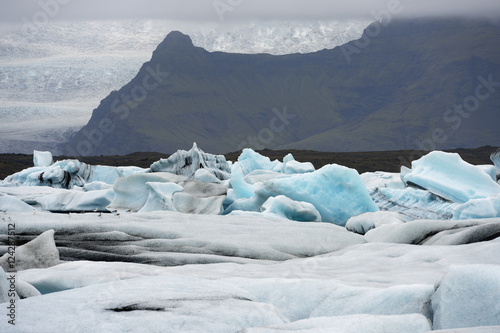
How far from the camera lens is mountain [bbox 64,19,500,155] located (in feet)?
393

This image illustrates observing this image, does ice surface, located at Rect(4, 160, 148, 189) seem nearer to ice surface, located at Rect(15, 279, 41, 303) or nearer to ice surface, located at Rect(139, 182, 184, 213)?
ice surface, located at Rect(139, 182, 184, 213)

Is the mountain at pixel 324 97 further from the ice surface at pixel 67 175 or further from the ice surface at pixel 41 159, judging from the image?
the ice surface at pixel 67 175

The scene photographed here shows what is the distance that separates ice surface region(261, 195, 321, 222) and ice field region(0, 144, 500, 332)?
3 centimetres

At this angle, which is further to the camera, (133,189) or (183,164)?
(183,164)

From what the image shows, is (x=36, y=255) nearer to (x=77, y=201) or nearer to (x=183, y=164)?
(x=77, y=201)

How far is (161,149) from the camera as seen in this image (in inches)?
4707

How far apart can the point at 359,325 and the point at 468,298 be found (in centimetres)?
67

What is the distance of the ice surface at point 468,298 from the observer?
270cm

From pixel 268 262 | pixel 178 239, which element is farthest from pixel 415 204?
pixel 178 239

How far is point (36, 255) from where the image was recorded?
510cm

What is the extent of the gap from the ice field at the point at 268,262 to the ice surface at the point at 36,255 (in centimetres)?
2

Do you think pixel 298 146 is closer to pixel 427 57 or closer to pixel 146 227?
pixel 427 57

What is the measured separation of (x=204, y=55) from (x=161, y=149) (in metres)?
47.4

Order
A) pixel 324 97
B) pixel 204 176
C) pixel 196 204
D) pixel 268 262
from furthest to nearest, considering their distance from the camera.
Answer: pixel 324 97 < pixel 204 176 < pixel 196 204 < pixel 268 262
